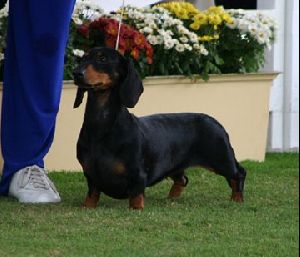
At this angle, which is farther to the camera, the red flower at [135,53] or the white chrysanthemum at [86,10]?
the white chrysanthemum at [86,10]

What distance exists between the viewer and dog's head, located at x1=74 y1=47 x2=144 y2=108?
22.8 ft

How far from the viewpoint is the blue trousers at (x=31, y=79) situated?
7.70 metres

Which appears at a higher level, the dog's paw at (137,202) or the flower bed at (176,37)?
the flower bed at (176,37)

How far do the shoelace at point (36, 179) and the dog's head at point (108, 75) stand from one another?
830 millimetres

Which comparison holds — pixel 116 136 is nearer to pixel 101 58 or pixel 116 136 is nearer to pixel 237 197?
pixel 101 58

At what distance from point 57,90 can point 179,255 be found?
244 centimetres

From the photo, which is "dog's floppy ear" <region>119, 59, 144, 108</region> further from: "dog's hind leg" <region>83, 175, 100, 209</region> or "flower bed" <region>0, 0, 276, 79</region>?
"flower bed" <region>0, 0, 276, 79</region>

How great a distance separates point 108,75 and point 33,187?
1070 millimetres

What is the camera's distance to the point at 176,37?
9.80m

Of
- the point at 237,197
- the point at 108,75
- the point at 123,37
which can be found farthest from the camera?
the point at 123,37

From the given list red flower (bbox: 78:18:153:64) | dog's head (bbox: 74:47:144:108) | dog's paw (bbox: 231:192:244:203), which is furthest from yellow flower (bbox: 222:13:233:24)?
dog's head (bbox: 74:47:144:108)

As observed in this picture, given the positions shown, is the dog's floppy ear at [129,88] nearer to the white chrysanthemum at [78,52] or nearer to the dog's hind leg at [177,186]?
the dog's hind leg at [177,186]

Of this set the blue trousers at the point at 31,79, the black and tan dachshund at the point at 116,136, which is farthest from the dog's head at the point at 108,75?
the blue trousers at the point at 31,79

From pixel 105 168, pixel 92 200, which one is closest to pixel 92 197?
pixel 92 200
